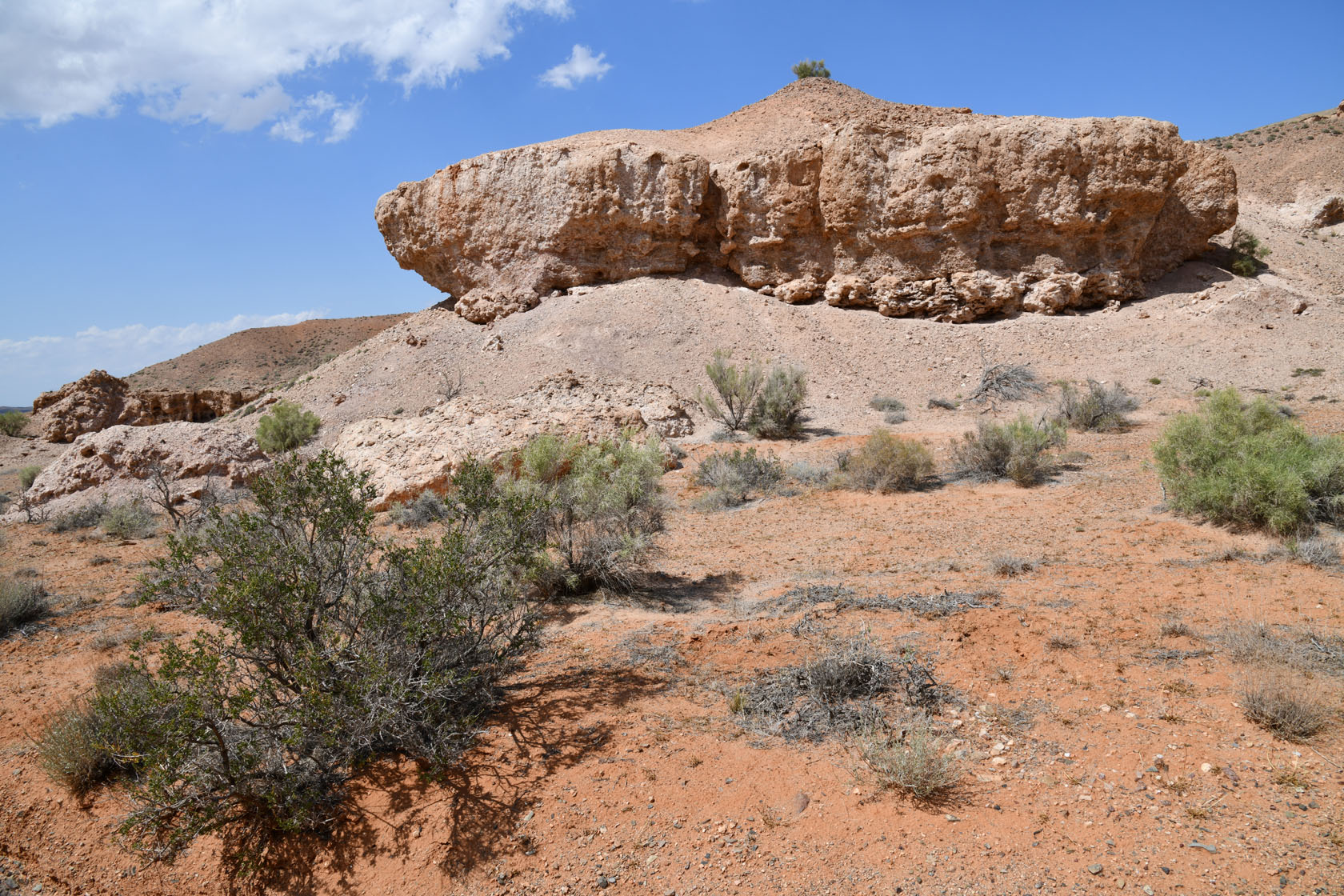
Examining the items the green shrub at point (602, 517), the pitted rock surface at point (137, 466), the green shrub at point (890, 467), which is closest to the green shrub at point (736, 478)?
the green shrub at point (890, 467)

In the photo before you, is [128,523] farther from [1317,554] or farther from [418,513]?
[1317,554]

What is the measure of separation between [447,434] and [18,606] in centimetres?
608

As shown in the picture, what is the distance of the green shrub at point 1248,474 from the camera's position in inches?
264

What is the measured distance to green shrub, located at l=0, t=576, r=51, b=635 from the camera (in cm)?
639

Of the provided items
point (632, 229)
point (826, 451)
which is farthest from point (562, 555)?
point (632, 229)

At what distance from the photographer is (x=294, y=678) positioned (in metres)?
3.79

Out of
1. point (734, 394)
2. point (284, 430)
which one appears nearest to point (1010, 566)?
point (734, 394)

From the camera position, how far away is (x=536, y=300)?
25.1 metres

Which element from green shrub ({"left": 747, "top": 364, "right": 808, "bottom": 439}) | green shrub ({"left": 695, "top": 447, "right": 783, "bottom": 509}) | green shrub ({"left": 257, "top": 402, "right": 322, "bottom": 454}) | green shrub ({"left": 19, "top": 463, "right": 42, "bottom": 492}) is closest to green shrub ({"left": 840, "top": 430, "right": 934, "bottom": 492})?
green shrub ({"left": 695, "top": 447, "right": 783, "bottom": 509})

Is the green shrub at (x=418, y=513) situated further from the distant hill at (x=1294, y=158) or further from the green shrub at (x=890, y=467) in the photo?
the distant hill at (x=1294, y=158)

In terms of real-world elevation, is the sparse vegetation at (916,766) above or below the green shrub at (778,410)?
below

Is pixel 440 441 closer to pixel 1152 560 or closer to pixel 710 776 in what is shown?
pixel 710 776

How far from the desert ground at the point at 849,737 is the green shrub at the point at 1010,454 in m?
0.52

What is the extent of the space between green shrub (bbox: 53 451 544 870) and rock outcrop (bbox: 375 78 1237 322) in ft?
68.2
